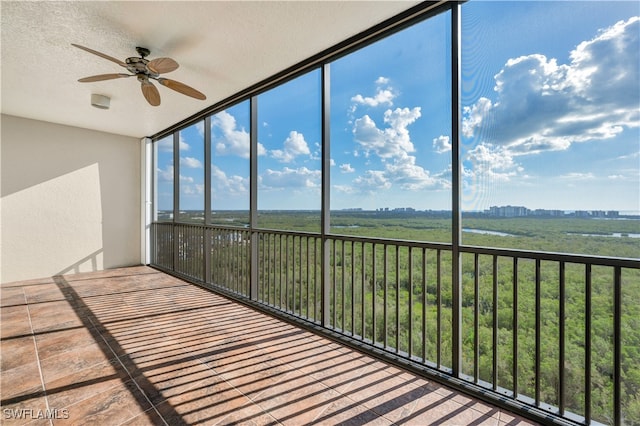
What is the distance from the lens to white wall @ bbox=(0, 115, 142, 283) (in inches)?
187

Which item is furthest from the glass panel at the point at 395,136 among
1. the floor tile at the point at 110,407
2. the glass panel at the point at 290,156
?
the floor tile at the point at 110,407

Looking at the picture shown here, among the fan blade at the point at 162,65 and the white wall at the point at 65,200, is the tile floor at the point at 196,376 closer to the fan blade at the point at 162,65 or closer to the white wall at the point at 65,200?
the white wall at the point at 65,200

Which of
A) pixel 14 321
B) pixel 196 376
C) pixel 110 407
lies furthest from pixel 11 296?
pixel 196 376

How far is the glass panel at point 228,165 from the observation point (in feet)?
14.1

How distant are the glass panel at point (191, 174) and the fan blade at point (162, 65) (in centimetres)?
256

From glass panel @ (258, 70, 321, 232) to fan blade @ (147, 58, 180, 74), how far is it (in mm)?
1289

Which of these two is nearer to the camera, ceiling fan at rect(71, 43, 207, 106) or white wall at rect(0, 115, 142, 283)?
ceiling fan at rect(71, 43, 207, 106)

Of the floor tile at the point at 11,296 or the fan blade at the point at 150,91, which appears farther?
the floor tile at the point at 11,296

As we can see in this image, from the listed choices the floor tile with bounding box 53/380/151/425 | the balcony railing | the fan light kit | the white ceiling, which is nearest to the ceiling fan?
the white ceiling

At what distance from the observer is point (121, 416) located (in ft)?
5.48

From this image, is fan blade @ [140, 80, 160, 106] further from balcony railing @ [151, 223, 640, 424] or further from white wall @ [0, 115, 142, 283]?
white wall @ [0, 115, 142, 283]

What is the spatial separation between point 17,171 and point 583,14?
269 inches

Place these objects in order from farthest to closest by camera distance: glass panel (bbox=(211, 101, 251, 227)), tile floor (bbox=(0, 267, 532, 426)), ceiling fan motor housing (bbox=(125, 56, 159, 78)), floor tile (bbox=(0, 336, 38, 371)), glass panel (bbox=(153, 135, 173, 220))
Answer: glass panel (bbox=(153, 135, 173, 220))
glass panel (bbox=(211, 101, 251, 227))
ceiling fan motor housing (bbox=(125, 56, 159, 78))
floor tile (bbox=(0, 336, 38, 371))
tile floor (bbox=(0, 267, 532, 426))

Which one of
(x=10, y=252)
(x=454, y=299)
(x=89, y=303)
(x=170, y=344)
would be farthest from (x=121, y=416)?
(x=10, y=252)
